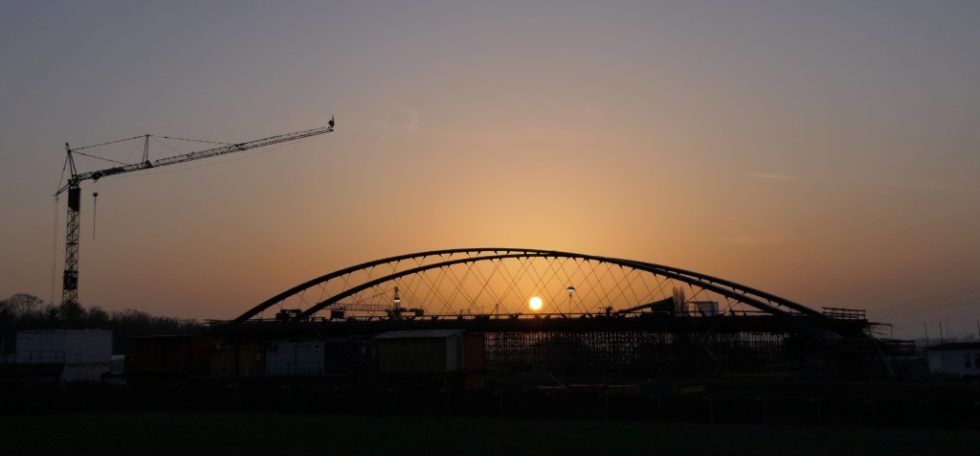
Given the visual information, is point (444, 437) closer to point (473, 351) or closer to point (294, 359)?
point (473, 351)

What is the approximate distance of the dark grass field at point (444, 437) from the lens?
32875 mm

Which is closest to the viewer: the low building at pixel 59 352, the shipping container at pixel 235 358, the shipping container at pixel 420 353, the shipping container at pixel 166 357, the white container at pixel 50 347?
the shipping container at pixel 420 353

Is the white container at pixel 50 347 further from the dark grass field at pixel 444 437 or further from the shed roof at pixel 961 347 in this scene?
the shed roof at pixel 961 347

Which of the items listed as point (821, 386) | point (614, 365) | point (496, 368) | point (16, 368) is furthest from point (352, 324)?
point (821, 386)

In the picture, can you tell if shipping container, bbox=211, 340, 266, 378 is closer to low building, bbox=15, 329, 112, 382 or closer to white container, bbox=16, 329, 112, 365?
low building, bbox=15, 329, 112, 382

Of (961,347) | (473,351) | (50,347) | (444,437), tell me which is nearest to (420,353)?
(473,351)

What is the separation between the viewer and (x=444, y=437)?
37.4m

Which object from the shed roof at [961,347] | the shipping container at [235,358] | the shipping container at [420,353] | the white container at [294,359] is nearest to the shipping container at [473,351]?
the shipping container at [420,353]

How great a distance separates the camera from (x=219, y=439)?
36.9 m

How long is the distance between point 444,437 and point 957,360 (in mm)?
59129

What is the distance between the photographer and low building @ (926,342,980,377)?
74.6m

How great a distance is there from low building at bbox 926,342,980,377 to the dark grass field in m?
41.2

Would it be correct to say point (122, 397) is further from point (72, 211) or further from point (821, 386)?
point (72, 211)

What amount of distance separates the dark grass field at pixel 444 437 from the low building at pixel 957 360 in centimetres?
4123
